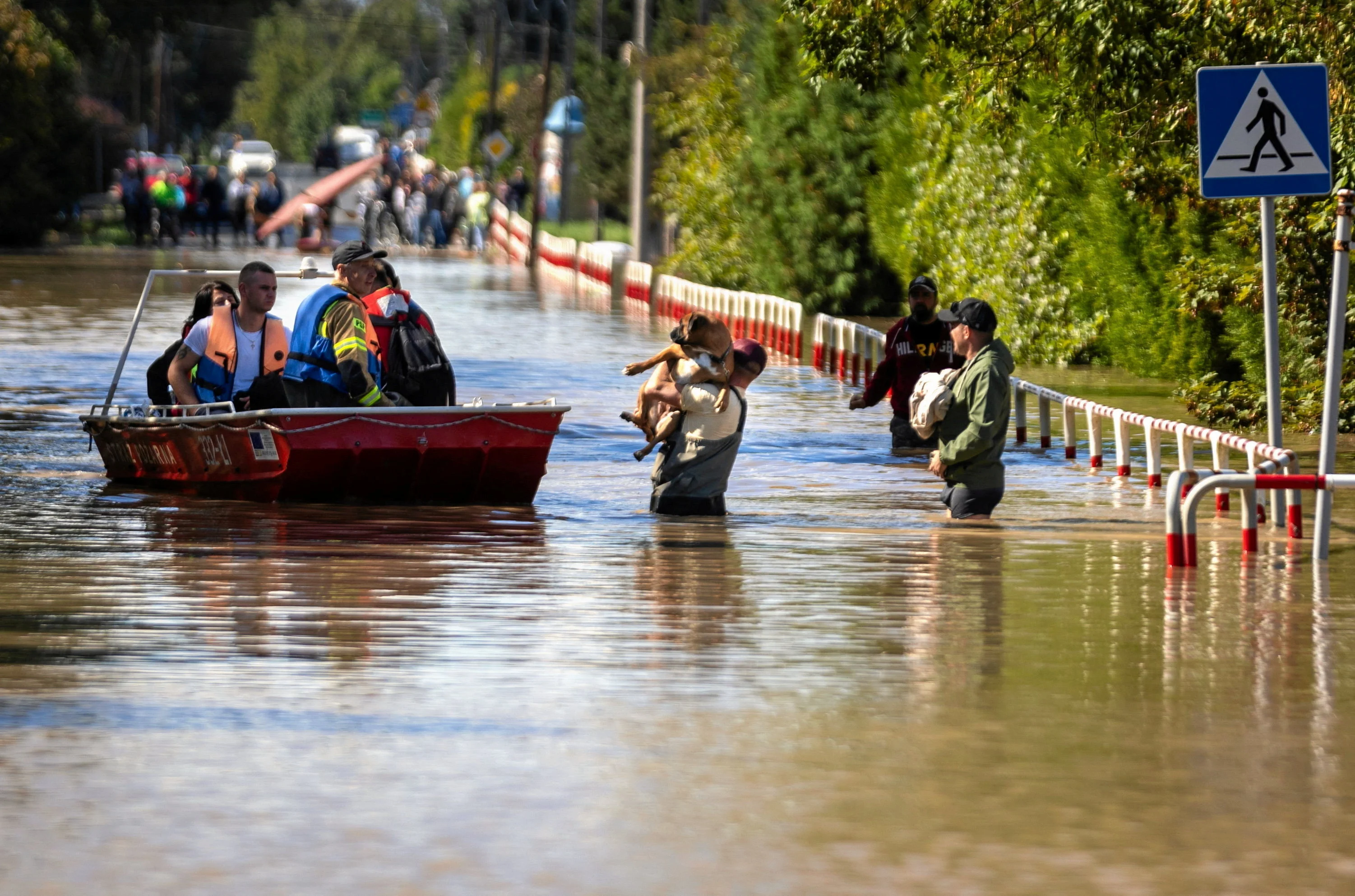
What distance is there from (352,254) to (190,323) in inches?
56.0

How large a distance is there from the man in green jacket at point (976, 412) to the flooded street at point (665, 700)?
0.97 feet

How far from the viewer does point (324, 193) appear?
56.6 meters

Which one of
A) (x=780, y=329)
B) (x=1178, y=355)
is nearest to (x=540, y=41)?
(x=780, y=329)

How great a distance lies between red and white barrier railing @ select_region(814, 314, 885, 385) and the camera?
24.5 m

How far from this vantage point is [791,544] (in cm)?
1270

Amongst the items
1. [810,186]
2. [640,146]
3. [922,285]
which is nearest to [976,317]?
[922,285]

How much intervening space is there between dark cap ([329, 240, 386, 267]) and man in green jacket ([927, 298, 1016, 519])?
3316mm

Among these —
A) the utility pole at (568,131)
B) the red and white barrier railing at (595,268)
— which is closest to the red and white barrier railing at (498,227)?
the utility pole at (568,131)

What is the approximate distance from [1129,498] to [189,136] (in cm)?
12246

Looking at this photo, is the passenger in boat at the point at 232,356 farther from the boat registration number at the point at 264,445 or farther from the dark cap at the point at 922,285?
the dark cap at the point at 922,285

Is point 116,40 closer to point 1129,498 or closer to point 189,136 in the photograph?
point 1129,498

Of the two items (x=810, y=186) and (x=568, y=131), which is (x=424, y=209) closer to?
(x=568, y=131)

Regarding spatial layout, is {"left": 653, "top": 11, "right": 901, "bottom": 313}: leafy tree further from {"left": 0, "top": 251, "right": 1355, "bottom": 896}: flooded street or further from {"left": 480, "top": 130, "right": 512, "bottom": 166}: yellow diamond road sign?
{"left": 480, "top": 130, "right": 512, "bottom": 166}: yellow diamond road sign

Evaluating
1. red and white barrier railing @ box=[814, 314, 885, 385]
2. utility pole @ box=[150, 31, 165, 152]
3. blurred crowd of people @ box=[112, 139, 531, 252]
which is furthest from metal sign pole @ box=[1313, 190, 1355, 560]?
utility pole @ box=[150, 31, 165, 152]
